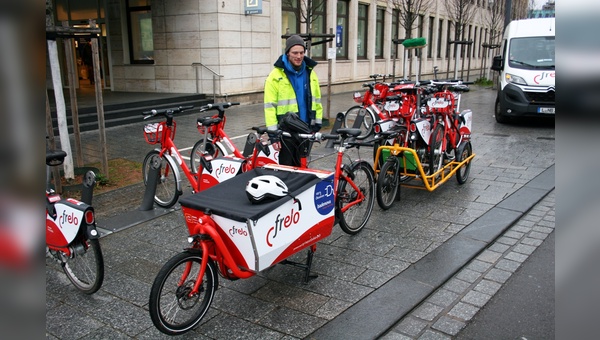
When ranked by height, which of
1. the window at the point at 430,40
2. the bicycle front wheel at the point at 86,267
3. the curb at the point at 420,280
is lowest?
the curb at the point at 420,280

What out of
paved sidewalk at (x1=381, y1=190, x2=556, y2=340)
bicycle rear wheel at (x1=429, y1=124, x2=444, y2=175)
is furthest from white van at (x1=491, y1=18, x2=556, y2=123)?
paved sidewalk at (x1=381, y1=190, x2=556, y2=340)

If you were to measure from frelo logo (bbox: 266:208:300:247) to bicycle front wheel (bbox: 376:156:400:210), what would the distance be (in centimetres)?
202

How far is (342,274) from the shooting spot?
4.18m

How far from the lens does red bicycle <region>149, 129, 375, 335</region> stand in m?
3.20

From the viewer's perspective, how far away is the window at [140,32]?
616 inches

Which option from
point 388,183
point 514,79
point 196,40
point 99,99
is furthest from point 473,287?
point 196,40

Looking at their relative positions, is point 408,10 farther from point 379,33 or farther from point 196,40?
point 196,40

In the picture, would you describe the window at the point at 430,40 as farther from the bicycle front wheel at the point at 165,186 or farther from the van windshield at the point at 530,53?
the bicycle front wheel at the point at 165,186

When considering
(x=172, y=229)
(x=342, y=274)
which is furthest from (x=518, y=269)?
(x=172, y=229)

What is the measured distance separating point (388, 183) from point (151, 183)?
2.76 meters

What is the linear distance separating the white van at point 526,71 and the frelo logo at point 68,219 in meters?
10.2

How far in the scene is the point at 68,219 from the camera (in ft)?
11.5

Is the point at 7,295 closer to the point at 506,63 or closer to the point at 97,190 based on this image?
the point at 97,190

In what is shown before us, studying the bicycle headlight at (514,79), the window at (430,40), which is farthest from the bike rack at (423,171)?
the window at (430,40)
